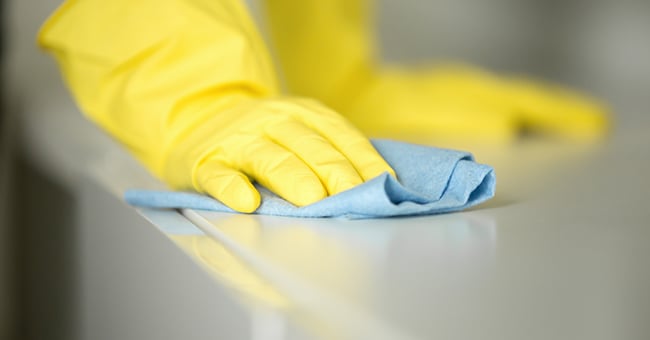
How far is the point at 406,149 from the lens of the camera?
0.71 metres

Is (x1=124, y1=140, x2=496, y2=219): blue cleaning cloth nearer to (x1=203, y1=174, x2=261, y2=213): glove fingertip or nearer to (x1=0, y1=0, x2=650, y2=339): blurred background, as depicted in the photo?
(x1=203, y1=174, x2=261, y2=213): glove fingertip

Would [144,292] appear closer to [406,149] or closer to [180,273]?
Answer: [180,273]

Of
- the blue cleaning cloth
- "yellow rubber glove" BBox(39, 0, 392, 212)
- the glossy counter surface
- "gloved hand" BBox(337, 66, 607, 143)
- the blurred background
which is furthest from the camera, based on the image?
"gloved hand" BBox(337, 66, 607, 143)

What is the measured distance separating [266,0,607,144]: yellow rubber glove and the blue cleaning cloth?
51 centimetres

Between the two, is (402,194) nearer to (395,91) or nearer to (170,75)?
(170,75)

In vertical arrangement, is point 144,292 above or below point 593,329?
below

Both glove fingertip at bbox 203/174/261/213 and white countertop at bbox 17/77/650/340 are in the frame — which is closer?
white countertop at bbox 17/77/650/340

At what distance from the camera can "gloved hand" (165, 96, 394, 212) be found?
0.64m

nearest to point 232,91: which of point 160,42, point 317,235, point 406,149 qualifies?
point 160,42

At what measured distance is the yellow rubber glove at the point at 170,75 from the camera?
29.3 inches

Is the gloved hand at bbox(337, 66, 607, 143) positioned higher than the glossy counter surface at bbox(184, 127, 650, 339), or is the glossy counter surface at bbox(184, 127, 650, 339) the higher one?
the glossy counter surface at bbox(184, 127, 650, 339)

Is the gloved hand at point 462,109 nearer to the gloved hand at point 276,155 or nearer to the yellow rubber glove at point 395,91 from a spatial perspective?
the yellow rubber glove at point 395,91

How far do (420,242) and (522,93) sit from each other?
2.75 feet

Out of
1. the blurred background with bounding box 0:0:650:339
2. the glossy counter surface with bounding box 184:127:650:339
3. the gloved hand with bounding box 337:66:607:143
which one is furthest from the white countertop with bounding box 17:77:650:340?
the gloved hand with bounding box 337:66:607:143
